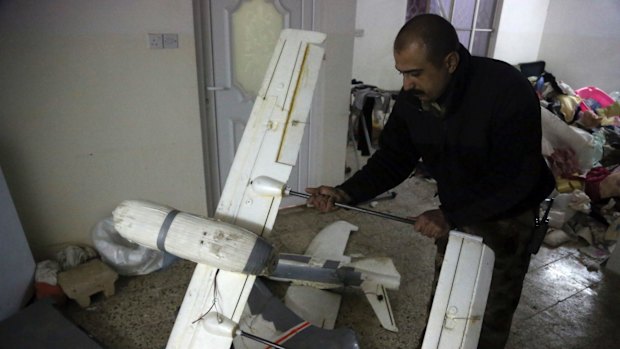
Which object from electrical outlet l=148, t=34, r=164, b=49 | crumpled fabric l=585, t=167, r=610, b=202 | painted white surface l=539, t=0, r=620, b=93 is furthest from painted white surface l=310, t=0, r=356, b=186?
painted white surface l=539, t=0, r=620, b=93

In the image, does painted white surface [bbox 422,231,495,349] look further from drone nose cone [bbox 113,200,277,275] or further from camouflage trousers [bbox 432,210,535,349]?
camouflage trousers [bbox 432,210,535,349]

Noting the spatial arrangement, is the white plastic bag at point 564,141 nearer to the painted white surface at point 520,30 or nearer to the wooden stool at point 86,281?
the painted white surface at point 520,30

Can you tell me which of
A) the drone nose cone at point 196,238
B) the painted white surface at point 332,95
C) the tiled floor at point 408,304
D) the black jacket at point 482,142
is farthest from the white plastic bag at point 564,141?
the drone nose cone at point 196,238

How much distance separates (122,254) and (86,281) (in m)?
0.25

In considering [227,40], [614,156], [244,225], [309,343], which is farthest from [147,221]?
[614,156]

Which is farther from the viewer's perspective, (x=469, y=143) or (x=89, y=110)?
(x=89, y=110)

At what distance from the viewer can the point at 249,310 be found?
1961 millimetres

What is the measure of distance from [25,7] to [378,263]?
2.38 meters

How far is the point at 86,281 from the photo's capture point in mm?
2223

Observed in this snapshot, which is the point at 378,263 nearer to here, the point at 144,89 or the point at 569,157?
the point at 144,89

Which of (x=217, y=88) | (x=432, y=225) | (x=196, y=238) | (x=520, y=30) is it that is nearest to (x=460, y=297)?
(x=432, y=225)

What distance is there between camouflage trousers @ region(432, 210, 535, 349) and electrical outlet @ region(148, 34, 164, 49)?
1968 millimetres

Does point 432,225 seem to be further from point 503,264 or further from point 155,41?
point 155,41

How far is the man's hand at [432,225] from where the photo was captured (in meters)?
1.11
